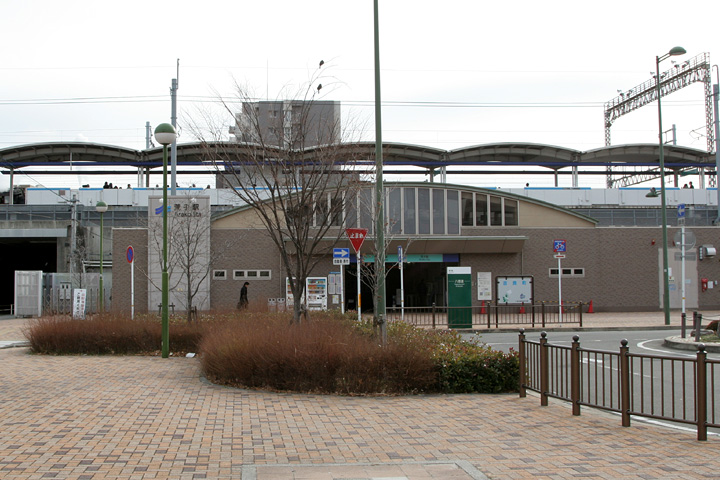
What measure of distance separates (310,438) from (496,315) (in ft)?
61.9

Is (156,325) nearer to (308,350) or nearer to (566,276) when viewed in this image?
(308,350)

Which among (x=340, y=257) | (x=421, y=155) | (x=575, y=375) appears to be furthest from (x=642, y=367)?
(x=421, y=155)

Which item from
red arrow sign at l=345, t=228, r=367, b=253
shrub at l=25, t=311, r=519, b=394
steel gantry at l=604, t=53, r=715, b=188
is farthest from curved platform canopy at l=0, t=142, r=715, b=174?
shrub at l=25, t=311, r=519, b=394

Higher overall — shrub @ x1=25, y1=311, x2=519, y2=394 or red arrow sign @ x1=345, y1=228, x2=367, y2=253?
red arrow sign @ x1=345, y1=228, x2=367, y2=253

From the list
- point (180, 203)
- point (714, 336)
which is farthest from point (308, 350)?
point (180, 203)

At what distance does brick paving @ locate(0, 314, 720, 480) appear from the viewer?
237 inches

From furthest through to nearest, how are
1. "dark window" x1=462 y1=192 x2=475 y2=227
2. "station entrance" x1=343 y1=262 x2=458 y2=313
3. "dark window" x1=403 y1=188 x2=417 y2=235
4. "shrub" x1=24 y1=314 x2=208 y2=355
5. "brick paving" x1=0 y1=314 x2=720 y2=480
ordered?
"station entrance" x1=343 y1=262 x2=458 y2=313 → "dark window" x1=462 y1=192 x2=475 y2=227 → "dark window" x1=403 y1=188 x2=417 y2=235 → "shrub" x1=24 y1=314 x2=208 y2=355 → "brick paving" x1=0 y1=314 x2=720 y2=480

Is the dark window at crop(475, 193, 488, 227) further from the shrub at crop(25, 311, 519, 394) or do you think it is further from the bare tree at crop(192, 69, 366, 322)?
the shrub at crop(25, 311, 519, 394)

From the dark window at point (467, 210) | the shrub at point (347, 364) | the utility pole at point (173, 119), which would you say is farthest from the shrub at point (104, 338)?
the dark window at point (467, 210)

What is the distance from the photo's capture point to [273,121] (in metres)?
14.7

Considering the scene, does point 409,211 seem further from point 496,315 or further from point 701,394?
point 701,394

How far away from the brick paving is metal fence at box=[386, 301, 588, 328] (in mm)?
13400

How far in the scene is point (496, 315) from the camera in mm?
25234

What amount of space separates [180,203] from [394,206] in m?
10.0
